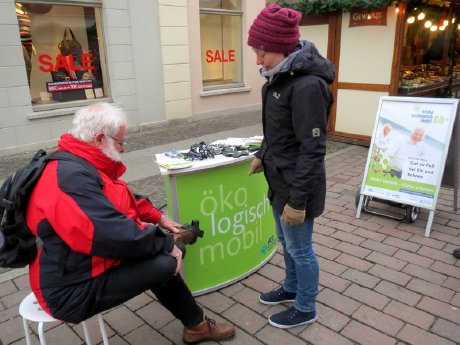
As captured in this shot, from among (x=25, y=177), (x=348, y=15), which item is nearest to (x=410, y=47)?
(x=348, y=15)

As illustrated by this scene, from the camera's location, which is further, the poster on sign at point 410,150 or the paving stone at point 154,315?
the poster on sign at point 410,150

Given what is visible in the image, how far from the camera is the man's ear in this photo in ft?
6.31

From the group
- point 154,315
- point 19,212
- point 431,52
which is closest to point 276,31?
point 19,212

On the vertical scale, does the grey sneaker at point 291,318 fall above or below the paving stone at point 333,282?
above

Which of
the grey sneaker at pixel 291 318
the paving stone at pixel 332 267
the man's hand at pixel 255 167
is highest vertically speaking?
the man's hand at pixel 255 167

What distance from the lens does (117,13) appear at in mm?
7223

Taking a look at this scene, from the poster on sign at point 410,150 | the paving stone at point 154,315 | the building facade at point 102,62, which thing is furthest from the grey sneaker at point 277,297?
the building facade at point 102,62

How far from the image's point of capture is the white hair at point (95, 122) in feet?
6.27

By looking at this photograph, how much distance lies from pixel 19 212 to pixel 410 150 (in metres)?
3.35

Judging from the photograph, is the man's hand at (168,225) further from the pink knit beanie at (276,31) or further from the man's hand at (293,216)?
the pink knit beanie at (276,31)

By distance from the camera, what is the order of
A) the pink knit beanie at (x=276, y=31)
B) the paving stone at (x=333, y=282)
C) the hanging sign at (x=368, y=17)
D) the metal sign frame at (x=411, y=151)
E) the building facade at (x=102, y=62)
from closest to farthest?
1. the pink knit beanie at (x=276, y=31)
2. the paving stone at (x=333, y=282)
3. the metal sign frame at (x=411, y=151)
4. the hanging sign at (x=368, y=17)
5. the building facade at (x=102, y=62)

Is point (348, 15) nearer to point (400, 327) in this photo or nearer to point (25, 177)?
point (400, 327)

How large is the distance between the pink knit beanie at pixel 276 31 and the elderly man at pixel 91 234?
823mm

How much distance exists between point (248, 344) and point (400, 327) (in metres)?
0.95
